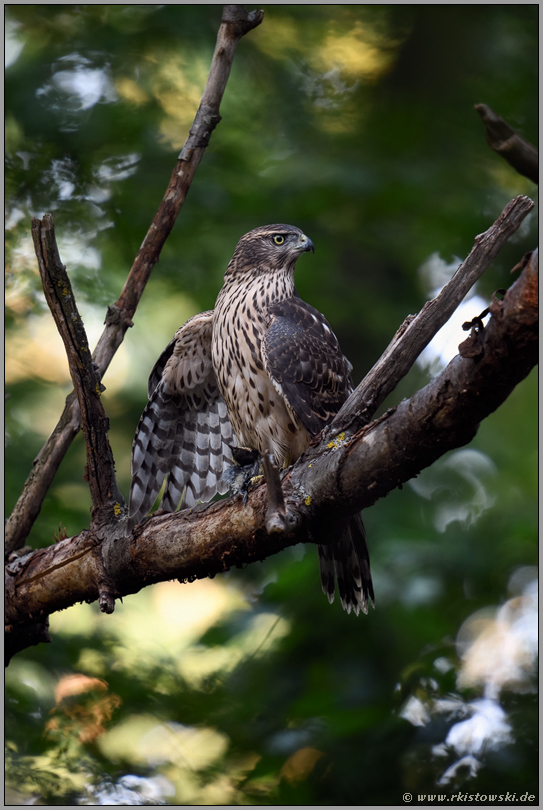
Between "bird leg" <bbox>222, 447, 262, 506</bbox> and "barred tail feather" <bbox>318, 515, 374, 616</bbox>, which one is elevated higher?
"bird leg" <bbox>222, 447, 262, 506</bbox>

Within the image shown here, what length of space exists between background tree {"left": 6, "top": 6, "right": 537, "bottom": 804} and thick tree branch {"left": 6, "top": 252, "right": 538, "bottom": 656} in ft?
3.27

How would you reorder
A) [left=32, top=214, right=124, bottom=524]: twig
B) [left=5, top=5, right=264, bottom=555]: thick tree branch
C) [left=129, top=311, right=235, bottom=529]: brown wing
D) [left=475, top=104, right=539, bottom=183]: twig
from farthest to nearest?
[left=129, top=311, right=235, bottom=529]: brown wing → [left=5, top=5, right=264, bottom=555]: thick tree branch → [left=32, top=214, right=124, bottom=524]: twig → [left=475, top=104, right=539, bottom=183]: twig

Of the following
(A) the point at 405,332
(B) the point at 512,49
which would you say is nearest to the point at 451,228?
(B) the point at 512,49

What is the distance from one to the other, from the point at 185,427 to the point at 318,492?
6.77 ft

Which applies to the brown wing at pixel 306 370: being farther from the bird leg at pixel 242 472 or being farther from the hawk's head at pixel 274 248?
the hawk's head at pixel 274 248

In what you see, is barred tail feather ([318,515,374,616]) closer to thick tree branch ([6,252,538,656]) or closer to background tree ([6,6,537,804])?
background tree ([6,6,537,804])

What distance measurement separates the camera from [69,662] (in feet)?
14.1

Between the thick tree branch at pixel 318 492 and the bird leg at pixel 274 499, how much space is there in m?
0.28

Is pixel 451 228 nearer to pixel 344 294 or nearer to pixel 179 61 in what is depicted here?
pixel 344 294

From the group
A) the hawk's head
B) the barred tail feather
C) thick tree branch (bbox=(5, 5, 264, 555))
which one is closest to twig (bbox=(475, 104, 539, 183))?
thick tree branch (bbox=(5, 5, 264, 555))

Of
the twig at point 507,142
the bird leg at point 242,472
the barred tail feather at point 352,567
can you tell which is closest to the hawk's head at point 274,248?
the bird leg at point 242,472

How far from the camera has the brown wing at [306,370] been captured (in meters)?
3.44

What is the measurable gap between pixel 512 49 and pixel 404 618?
13.6 ft

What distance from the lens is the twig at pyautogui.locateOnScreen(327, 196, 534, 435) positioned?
2.20m
